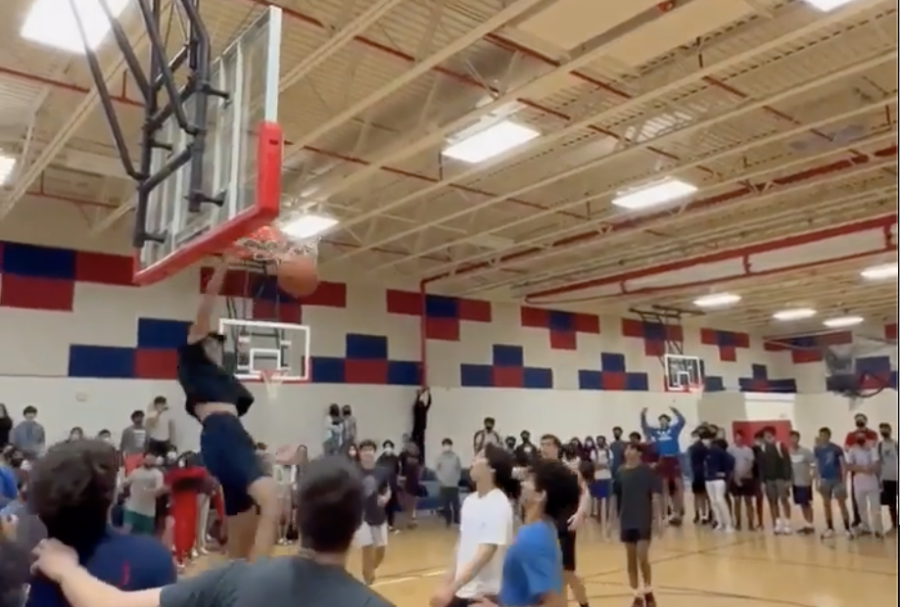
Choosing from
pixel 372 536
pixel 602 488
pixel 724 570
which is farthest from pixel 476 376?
pixel 372 536

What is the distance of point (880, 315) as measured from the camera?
71.7 feet

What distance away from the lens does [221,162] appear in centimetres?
365

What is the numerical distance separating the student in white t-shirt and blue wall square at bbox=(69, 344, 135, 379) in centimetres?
987

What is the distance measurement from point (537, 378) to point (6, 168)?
37.8 ft

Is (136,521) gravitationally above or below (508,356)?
below

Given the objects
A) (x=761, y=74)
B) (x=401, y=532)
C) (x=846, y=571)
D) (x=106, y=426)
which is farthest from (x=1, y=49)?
(x=846, y=571)

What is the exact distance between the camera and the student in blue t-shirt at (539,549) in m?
2.94

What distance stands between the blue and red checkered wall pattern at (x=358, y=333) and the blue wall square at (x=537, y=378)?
1.2 inches

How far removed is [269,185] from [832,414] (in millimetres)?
23796

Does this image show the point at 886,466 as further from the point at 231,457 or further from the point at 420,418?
the point at 231,457

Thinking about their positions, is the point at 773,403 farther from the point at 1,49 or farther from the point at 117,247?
the point at 1,49

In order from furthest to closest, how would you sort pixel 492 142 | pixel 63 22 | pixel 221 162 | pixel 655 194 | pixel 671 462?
pixel 671 462
pixel 655 194
pixel 492 142
pixel 63 22
pixel 221 162

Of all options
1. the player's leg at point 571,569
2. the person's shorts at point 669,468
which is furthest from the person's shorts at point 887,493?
the player's leg at point 571,569

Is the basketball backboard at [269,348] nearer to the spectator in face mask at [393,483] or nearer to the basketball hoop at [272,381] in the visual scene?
the basketball hoop at [272,381]
